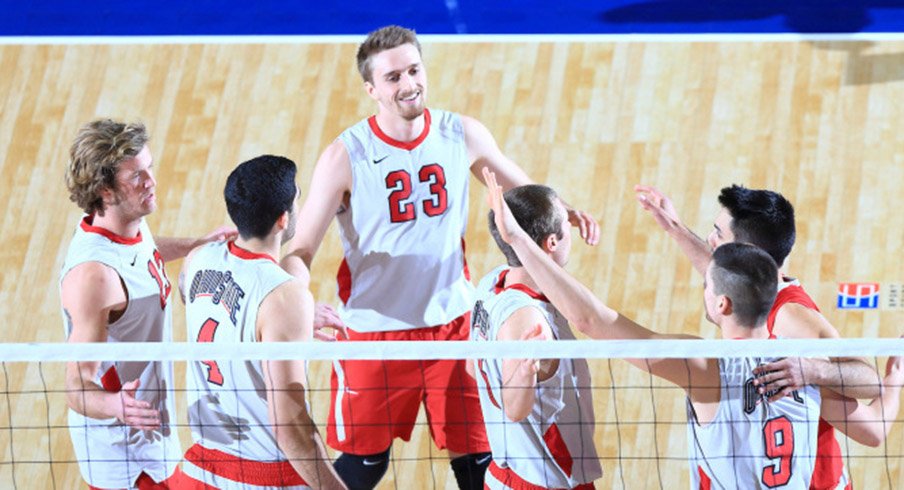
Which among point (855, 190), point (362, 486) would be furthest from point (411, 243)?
point (855, 190)

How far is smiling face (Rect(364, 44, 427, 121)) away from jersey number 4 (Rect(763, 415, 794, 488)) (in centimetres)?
252

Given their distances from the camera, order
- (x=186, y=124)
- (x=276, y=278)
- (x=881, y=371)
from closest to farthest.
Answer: (x=276, y=278) → (x=881, y=371) → (x=186, y=124)

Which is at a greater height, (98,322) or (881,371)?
(881,371)

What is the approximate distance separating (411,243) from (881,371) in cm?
307

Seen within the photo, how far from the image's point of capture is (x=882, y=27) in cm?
1118

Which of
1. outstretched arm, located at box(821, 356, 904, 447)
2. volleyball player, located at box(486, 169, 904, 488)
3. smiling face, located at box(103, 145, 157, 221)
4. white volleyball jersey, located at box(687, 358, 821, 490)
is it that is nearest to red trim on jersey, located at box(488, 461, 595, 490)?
volleyball player, located at box(486, 169, 904, 488)

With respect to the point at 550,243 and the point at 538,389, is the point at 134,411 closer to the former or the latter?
the point at 538,389

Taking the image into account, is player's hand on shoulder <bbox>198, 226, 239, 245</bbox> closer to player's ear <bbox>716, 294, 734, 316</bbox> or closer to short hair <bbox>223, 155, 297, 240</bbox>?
short hair <bbox>223, 155, 297, 240</bbox>

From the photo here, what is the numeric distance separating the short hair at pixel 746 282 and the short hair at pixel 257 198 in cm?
176

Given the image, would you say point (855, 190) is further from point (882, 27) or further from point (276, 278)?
point (276, 278)

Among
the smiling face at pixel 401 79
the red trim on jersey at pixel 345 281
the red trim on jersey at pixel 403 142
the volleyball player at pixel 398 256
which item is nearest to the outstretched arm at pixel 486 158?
the volleyball player at pixel 398 256

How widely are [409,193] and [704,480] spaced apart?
227 centimetres

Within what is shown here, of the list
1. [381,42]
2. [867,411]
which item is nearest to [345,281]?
[381,42]

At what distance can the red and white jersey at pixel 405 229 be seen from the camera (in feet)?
25.5
